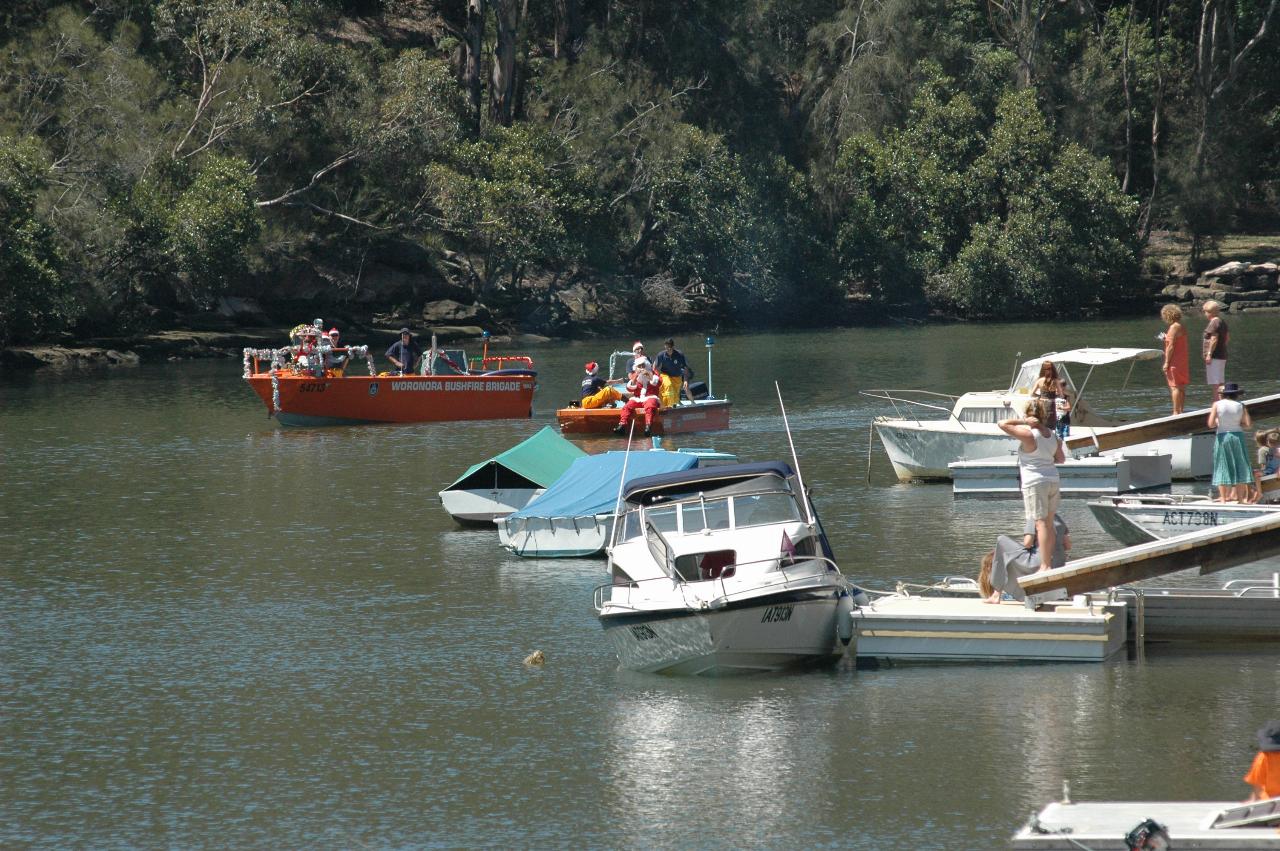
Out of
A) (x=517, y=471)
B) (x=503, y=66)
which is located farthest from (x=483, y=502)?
(x=503, y=66)

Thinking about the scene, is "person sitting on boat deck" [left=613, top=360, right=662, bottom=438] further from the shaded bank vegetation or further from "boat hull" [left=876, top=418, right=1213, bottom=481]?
the shaded bank vegetation

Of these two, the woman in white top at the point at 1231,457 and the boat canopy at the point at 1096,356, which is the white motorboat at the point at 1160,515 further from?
the boat canopy at the point at 1096,356

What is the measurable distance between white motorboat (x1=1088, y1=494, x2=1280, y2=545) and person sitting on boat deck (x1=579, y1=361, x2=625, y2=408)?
57.2 feet

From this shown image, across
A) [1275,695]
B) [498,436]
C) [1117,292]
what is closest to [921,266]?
[1117,292]

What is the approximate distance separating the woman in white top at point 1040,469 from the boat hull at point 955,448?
11.0 meters

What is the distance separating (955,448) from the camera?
93.8ft

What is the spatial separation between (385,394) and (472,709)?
25.0 meters

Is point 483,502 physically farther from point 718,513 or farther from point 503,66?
point 503,66

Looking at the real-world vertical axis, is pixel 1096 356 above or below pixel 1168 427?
above

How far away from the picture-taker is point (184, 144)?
6288 cm

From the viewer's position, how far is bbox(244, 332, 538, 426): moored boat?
3969 centimetres

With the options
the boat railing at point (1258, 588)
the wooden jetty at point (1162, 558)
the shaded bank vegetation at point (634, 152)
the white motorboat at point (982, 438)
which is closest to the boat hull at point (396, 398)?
the white motorboat at point (982, 438)

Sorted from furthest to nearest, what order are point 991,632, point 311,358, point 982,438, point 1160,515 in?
point 311,358, point 982,438, point 1160,515, point 991,632

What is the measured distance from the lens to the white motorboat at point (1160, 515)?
19344mm
